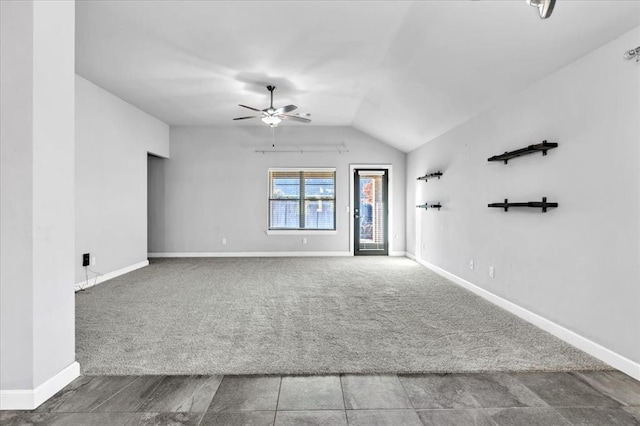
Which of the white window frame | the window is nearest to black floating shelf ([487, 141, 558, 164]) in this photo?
the white window frame

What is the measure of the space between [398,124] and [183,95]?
3734mm

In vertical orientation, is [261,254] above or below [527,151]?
below

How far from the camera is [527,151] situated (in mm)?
2988

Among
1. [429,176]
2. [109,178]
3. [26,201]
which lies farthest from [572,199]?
[109,178]

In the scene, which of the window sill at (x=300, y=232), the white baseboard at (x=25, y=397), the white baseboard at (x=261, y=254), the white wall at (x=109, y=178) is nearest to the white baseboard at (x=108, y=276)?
the white wall at (x=109, y=178)

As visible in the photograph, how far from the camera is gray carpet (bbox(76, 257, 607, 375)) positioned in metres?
2.23

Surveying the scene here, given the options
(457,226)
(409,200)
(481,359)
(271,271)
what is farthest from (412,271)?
(481,359)

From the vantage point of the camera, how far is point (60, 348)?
192 centimetres

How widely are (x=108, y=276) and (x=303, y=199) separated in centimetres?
401

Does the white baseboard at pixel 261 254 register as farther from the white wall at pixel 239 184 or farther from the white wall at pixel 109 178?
→ the white wall at pixel 109 178

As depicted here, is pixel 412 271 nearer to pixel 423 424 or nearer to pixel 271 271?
pixel 271 271

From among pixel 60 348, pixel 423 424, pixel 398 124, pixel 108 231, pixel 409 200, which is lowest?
pixel 423 424

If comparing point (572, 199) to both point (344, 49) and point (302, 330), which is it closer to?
point (302, 330)

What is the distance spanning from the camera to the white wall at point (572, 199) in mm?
2139
